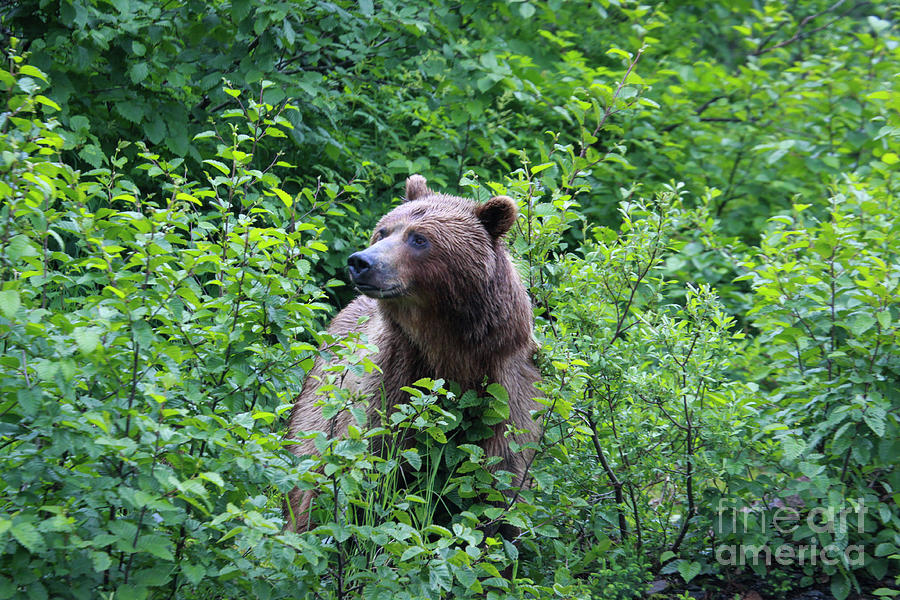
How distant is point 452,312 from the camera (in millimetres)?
4172

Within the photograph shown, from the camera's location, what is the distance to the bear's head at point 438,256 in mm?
4055

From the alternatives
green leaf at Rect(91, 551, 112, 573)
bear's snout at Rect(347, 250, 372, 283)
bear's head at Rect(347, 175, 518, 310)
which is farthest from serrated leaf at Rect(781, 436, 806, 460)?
green leaf at Rect(91, 551, 112, 573)

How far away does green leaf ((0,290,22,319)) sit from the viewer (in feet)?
8.17

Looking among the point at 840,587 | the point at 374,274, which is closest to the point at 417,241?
the point at 374,274

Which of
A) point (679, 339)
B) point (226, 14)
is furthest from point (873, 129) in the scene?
point (226, 14)

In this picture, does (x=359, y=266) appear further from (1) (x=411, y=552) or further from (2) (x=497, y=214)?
(1) (x=411, y=552)

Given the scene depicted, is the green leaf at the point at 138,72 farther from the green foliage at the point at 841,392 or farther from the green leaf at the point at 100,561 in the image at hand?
the green foliage at the point at 841,392

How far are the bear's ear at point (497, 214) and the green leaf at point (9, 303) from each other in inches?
88.9

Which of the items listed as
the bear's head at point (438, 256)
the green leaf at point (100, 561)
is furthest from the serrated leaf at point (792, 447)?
the green leaf at point (100, 561)

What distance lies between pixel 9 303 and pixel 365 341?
4.13 ft

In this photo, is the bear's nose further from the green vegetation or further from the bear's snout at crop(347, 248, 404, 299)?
the green vegetation

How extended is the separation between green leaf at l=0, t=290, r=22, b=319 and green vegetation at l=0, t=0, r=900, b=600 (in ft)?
0.04

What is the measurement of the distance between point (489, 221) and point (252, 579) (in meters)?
2.09

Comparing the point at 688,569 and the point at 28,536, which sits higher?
the point at 28,536
